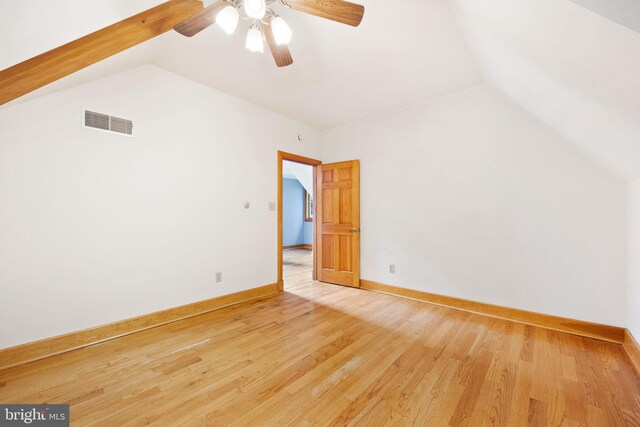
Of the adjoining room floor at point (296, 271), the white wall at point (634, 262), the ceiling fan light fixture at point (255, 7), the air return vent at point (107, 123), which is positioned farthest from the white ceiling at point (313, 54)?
the adjoining room floor at point (296, 271)

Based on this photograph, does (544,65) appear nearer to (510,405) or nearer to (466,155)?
(466,155)

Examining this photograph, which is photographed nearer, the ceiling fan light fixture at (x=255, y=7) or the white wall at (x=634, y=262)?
the ceiling fan light fixture at (x=255, y=7)

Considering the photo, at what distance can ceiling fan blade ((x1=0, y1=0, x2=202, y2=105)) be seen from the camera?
1280mm

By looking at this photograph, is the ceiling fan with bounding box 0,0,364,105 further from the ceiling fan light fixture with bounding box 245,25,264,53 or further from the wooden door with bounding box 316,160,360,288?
the wooden door with bounding box 316,160,360,288

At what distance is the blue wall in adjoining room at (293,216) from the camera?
8.72 metres

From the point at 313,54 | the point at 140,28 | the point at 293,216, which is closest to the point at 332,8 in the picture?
the point at 313,54

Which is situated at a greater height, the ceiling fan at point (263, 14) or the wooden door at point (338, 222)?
the ceiling fan at point (263, 14)

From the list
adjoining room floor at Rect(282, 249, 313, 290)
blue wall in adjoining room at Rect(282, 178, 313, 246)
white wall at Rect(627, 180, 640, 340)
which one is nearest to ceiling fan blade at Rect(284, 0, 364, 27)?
white wall at Rect(627, 180, 640, 340)

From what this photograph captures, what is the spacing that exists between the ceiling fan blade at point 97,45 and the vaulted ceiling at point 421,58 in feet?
0.17

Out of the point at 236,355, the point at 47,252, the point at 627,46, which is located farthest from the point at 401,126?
the point at 47,252

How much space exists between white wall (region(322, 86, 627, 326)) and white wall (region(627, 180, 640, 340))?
135mm

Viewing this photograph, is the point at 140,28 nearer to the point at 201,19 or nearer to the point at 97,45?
the point at 97,45

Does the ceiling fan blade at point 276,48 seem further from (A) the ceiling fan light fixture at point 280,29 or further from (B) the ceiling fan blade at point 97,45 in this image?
(B) the ceiling fan blade at point 97,45

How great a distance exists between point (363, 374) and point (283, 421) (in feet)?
2.18
